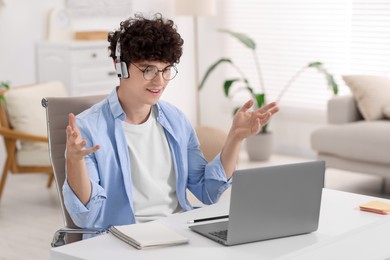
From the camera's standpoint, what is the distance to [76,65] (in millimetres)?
6133

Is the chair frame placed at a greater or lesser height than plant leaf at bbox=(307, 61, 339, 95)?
lesser

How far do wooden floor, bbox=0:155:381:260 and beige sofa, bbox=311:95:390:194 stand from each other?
0.34 meters

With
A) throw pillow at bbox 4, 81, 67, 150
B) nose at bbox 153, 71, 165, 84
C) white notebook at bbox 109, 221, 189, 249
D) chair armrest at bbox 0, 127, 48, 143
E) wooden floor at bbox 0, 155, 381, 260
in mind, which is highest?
nose at bbox 153, 71, 165, 84

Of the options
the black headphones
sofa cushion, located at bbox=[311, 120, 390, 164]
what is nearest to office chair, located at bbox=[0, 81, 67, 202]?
sofa cushion, located at bbox=[311, 120, 390, 164]

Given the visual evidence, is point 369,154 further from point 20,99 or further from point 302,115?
point 20,99

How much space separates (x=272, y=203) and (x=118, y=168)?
65 cm

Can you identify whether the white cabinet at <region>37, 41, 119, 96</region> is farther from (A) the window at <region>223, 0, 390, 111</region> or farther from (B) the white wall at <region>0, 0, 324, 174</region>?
(A) the window at <region>223, 0, 390, 111</region>

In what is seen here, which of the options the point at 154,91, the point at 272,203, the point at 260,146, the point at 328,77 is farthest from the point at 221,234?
the point at 260,146

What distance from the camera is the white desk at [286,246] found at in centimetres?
203

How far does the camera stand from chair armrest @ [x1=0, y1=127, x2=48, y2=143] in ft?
16.3

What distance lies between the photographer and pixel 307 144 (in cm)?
673

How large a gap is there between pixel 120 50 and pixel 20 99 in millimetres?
2727

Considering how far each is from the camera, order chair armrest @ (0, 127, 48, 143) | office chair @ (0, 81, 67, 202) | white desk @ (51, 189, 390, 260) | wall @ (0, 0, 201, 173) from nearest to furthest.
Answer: white desk @ (51, 189, 390, 260)
chair armrest @ (0, 127, 48, 143)
office chair @ (0, 81, 67, 202)
wall @ (0, 0, 201, 173)

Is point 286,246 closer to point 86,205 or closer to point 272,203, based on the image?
point 272,203
